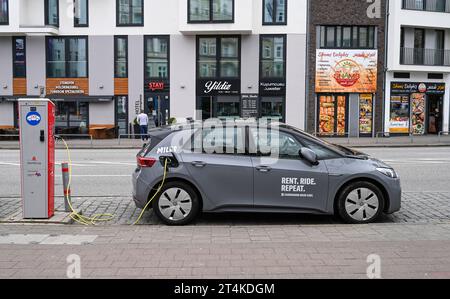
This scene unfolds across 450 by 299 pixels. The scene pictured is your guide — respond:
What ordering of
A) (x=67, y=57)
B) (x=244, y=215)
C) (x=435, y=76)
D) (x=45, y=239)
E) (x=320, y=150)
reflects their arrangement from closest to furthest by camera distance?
(x=45, y=239), (x=320, y=150), (x=244, y=215), (x=67, y=57), (x=435, y=76)

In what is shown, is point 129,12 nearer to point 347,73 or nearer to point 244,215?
point 347,73

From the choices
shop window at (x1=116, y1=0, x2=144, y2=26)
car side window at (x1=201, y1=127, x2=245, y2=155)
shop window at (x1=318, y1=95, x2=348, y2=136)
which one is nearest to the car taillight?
car side window at (x1=201, y1=127, x2=245, y2=155)

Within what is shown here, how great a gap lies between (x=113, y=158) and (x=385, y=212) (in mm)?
12346

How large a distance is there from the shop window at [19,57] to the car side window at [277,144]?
25.7m

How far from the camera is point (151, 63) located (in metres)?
29.3

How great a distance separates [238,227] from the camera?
7.14 metres

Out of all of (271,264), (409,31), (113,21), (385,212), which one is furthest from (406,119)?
(271,264)

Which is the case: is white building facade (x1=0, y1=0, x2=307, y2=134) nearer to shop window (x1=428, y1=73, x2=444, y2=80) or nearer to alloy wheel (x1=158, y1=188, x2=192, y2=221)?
shop window (x1=428, y1=73, x2=444, y2=80)

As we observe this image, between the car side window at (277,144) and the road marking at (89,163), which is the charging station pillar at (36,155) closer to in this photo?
the car side window at (277,144)

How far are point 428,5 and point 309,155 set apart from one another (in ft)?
87.5

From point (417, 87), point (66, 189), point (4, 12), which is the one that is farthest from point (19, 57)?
point (66, 189)

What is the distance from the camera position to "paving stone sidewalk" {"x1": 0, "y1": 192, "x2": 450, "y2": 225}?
7594mm

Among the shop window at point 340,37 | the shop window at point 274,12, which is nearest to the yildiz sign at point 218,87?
the shop window at point 274,12

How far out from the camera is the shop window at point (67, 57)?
29.3m
